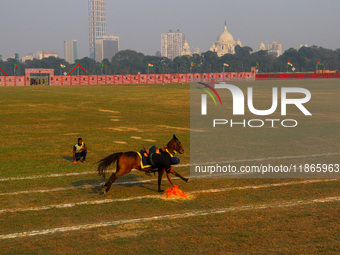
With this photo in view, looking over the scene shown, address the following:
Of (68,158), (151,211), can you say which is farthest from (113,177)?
(68,158)

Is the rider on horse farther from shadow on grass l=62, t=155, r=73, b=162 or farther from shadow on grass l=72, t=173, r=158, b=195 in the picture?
shadow on grass l=62, t=155, r=73, b=162

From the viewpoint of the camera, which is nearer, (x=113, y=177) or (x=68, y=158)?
(x=113, y=177)

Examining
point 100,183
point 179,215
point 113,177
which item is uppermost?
point 113,177

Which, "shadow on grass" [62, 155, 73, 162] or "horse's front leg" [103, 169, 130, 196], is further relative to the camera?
"shadow on grass" [62, 155, 73, 162]

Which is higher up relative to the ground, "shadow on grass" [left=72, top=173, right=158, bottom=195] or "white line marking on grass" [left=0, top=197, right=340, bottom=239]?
"shadow on grass" [left=72, top=173, right=158, bottom=195]

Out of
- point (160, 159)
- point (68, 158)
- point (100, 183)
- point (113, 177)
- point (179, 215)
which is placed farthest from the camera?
point (68, 158)

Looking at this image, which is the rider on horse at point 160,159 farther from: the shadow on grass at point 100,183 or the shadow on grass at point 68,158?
the shadow on grass at point 68,158

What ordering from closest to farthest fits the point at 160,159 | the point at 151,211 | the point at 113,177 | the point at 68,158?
the point at 151,211
the point at 160,159
the point at 113,177
the point at 68,158

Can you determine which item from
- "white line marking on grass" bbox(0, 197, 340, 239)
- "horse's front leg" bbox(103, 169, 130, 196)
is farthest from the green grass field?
"horse's front leg" bbox(103, 169, 130, 196)

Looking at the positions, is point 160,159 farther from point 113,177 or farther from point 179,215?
point 179,215

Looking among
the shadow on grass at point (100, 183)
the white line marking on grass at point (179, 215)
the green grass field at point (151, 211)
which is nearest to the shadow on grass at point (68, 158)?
the green grass field at point (151, 211)

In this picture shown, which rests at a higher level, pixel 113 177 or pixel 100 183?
pixel 113 177

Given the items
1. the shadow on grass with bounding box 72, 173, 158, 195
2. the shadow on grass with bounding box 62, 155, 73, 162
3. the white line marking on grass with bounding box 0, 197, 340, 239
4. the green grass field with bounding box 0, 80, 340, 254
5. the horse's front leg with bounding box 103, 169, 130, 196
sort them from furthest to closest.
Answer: the shadow on grass with bounding box 62, 155, 73, 162 → the shadow on grass with bounding box 72, 173, 158, 195 → the horse's front leg with bounding box 103, 169, 130, 196 → the white line marking on grass with bounding box 0, 197, 340, 239 → the green grass field with bounding box 0, 80, 340, 254

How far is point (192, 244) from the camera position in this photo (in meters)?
9.56
